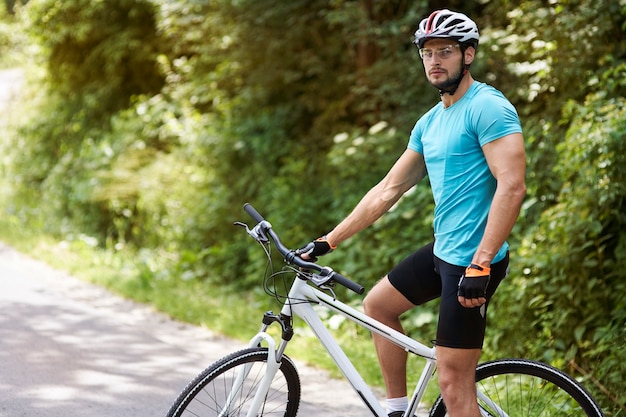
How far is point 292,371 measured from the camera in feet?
12.2

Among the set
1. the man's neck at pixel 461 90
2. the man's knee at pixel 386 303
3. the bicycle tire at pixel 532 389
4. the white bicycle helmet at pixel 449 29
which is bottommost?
the bicycle tire at pixel 532 389

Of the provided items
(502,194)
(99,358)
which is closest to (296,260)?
(502,194)

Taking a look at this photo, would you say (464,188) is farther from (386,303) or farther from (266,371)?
(266,371)

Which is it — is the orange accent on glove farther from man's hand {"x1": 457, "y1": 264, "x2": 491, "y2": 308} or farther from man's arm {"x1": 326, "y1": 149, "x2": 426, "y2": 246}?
man's arm {"x1": 326, "y1": 149, "x2": 426, "y2": 246}

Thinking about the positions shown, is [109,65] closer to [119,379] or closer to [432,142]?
[119,379]

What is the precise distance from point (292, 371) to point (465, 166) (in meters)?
1.25

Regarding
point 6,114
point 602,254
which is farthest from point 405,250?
point 6,114

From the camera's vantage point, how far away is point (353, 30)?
905 centimetres

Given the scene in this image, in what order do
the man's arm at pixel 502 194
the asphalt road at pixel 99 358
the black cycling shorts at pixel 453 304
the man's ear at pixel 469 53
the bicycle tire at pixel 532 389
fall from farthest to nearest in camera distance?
the asphalt road at pixel 99 358 → the bicycle tire at pixel 532 389 → the man's ear at pixel 469 53 → the black cycling shorts at pixel 453 304 → the man's arm at pixel 502 194

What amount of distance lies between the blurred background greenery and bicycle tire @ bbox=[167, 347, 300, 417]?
204cm

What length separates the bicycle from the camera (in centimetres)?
343

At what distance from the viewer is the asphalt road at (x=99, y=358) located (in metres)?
4.97

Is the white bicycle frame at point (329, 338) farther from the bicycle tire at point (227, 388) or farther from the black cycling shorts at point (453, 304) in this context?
the black cycling shorts at point (453, 304)

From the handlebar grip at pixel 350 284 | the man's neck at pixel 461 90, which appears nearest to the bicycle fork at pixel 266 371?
the handlebar grip at pixel 350 284
